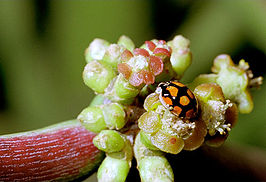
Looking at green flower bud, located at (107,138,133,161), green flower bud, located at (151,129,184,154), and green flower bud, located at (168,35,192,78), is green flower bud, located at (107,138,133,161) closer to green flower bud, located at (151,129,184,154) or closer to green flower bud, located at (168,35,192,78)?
green flower bud, located at (151,129,184,154)

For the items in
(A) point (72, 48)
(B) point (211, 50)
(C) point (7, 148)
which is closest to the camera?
(C) point (7, 148)

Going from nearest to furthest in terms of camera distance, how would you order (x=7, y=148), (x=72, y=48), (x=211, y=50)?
(x=7, y=148) → (x=72, y=48) → (x=211, y=50)

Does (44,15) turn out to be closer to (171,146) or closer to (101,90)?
(101,90)

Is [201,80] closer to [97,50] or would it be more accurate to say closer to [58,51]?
[97,50]

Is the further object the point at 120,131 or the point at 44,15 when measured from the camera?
the point at 44,15

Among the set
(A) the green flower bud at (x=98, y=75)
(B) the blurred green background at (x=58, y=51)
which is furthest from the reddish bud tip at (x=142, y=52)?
(B) the blurred green background at (x=58, y=51)

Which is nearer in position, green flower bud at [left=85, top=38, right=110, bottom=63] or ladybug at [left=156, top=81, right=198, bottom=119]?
ladybug at [left=156, top=81, right=198, bottom=119]

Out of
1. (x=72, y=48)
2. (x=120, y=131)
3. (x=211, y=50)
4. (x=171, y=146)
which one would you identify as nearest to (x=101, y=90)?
(x=120, y=131)

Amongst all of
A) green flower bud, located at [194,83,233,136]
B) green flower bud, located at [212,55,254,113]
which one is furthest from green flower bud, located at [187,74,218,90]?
green flower bud, located at [194,83,233,136]
